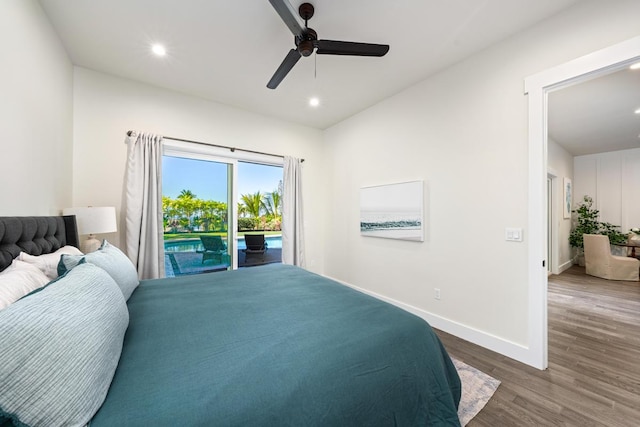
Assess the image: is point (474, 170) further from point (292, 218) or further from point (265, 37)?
point (292, 218)

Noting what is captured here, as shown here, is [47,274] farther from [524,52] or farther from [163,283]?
[524,52]

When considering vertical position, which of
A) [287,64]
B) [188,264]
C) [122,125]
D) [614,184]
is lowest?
[188,264]

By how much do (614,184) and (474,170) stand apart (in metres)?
5.77

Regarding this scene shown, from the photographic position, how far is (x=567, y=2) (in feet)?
6.22

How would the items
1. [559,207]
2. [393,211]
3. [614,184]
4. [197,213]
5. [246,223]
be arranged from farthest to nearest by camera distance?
[614,184]
[559,207]
[246,223]
[197,213]
[393,211]

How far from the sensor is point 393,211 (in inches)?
131

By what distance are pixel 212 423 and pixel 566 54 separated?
320cm

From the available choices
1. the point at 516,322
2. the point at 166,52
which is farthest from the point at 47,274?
the point at 516,322

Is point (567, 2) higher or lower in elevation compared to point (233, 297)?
higher

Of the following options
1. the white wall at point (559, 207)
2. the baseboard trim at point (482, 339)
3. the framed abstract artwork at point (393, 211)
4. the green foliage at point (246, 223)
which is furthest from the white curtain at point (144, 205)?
the white wall at point (559, 207)

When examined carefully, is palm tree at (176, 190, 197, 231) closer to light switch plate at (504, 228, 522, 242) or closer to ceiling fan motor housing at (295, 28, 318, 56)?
ceiling fan motor housing at (295, 28, 318, 56)

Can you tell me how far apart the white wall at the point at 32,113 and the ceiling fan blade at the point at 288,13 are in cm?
164

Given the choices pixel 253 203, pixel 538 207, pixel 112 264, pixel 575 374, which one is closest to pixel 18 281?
pixel 112 264

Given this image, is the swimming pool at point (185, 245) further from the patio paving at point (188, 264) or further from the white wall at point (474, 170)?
the white wall at point (474, 170)
